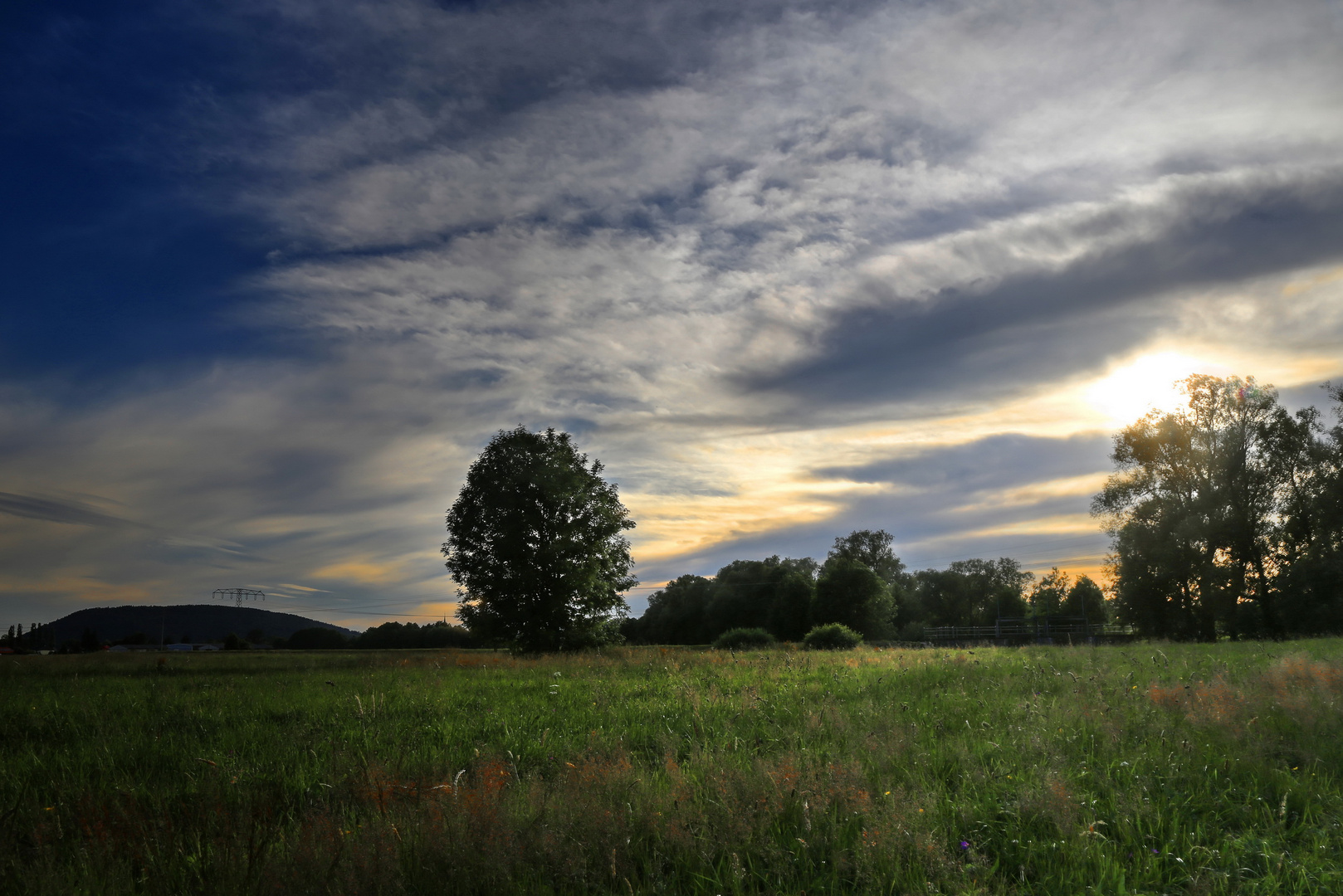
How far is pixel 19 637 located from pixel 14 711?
236 ft

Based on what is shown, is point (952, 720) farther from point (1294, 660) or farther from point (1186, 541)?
point (1186, 541)

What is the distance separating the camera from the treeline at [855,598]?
6738 cm

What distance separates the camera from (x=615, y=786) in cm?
556

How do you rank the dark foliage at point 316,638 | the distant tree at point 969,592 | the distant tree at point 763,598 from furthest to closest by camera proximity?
the distant tree at point 969,592, the dark foliage at point 316,638, the distant tree at point 763,598

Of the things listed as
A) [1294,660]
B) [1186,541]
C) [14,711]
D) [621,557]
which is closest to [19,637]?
[621,557]

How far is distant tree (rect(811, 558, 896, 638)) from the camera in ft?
216

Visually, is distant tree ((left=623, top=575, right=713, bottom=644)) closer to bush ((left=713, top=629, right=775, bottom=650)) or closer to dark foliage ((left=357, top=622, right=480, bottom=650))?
dark foliage ((left=357, top=622, right=480, bottom=650))

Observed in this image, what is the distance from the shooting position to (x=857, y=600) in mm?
66562

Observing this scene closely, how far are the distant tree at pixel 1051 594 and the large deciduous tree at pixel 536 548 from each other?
89.2m

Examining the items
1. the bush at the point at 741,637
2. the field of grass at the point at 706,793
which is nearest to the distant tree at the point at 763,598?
the bush at the point at 741,637

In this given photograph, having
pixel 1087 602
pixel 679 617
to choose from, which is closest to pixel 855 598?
pixel 679 617

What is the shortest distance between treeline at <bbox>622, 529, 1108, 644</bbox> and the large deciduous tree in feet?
97.4

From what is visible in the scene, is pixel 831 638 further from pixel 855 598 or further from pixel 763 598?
pixel 763 598

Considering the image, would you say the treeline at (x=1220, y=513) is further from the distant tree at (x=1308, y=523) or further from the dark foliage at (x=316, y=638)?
the dark foliage at (x=316, y=638)
